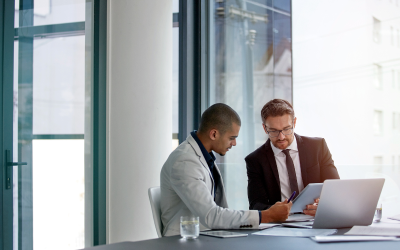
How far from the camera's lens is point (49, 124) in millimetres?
2998

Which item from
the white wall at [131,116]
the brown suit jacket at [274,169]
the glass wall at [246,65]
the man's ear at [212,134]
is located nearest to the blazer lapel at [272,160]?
the brown suit jacket at [274,169]

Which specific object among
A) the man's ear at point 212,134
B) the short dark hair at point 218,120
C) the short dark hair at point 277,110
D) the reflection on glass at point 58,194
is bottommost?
the reflection on glass at point 58,194

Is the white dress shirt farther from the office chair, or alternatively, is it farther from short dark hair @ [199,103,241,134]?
the office chair

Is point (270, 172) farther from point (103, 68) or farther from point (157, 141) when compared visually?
point (103, 68)

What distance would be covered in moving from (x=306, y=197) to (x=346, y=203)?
0.28 meters

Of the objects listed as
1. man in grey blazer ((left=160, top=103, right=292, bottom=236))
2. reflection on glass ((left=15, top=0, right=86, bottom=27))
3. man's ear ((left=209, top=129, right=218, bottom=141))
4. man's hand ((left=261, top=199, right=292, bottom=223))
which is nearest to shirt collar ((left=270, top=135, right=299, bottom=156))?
man in grey blazer ((left=160, top=103, right=292, bottom=236))

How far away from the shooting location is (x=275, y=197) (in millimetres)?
2584

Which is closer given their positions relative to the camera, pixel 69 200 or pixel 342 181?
pixel 342 181

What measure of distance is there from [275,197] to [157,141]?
1313mm

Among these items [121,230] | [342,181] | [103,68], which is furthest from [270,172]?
[103,68]

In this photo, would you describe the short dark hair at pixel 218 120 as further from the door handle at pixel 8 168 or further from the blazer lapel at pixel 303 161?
the door handle at pixel 8 168

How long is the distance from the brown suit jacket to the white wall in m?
1.09

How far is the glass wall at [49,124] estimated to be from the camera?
2768 mm

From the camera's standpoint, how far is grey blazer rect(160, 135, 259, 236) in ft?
6.13
